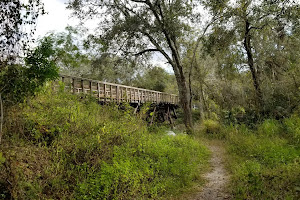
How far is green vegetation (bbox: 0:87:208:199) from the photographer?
3.64m

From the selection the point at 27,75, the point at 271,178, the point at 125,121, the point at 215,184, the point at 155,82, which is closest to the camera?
the point at 271,178

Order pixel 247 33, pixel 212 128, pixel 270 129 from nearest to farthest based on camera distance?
pixel 270 129
pixel 247 33
pixel 212 128

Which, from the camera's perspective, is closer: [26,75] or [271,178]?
[271,178]

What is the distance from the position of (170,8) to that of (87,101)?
709cm

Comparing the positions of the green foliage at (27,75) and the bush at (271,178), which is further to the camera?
the green foliage at (27,75)

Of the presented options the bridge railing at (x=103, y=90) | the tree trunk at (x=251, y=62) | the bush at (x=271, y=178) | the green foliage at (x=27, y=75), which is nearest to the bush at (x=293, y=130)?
the bush at (x=271, y=178)

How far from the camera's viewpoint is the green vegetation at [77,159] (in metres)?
3.64

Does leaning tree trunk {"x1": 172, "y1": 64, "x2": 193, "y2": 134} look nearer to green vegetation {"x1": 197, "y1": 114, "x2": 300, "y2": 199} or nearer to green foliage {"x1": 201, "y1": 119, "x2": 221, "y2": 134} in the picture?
green foliage {"x1": 201, "y1": 119, "x2": 221, "y2": 134}

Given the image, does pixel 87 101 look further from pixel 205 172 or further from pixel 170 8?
pixel 170 8

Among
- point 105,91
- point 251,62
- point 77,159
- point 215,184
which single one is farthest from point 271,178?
point 251,62

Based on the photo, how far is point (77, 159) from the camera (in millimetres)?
4516

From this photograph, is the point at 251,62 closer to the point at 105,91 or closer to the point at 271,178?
the point at 105,91

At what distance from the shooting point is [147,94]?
64.2 feet

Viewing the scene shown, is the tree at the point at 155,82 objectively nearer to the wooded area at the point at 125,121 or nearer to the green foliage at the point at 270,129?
the wooded area at the point at 125,121
